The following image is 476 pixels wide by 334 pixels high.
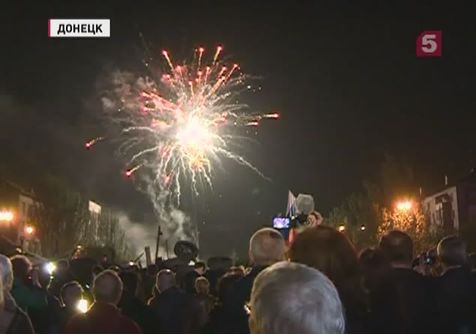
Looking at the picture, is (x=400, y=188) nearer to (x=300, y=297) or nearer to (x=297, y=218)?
(x=297, y=218)

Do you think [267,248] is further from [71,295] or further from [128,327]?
[71,295]

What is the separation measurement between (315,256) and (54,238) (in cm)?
8139

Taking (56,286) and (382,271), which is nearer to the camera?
(382,271)

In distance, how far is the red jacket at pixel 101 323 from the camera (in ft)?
21.5

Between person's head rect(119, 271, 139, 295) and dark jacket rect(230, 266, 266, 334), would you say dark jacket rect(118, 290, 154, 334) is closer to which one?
person's head rect(119, 271, 139, 295)

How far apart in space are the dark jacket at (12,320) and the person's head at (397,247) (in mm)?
2746

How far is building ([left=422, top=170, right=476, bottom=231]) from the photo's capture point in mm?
73688

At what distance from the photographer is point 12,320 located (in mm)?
5809

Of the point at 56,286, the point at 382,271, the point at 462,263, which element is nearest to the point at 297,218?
the point at 462,263

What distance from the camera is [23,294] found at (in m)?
8.52

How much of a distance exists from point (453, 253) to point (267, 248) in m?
2.30

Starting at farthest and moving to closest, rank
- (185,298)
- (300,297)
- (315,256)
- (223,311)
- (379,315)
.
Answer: (185,298), (223,311), (379,315), (315,256), (300,297)

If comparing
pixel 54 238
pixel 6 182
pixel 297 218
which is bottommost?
pixel 297 218

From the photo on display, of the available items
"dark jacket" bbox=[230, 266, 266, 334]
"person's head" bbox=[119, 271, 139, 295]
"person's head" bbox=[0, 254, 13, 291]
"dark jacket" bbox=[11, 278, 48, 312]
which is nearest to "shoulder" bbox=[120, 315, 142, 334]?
"dark jacket" bbox=[230, 266, 266, 334]
